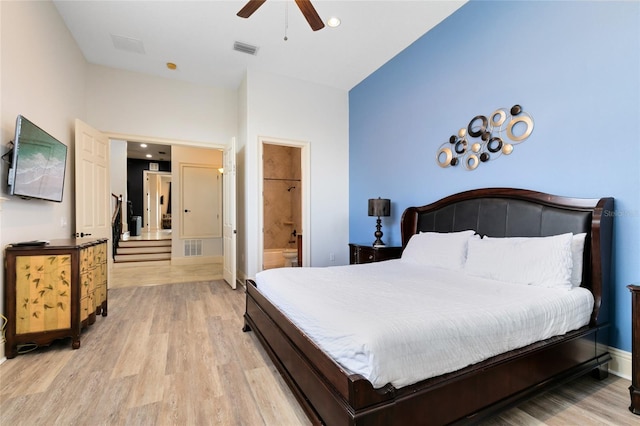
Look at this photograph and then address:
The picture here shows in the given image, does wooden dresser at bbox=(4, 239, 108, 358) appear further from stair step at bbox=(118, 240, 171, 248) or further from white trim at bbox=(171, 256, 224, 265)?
stair step at bbox=(118, 240, 171, 248)

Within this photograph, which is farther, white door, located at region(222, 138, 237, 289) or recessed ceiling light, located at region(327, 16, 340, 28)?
white door, located at region(222, 138, 237, 289)

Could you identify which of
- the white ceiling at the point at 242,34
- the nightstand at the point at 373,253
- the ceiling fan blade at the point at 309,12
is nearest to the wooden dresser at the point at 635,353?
the nightstand at the point at 373,253

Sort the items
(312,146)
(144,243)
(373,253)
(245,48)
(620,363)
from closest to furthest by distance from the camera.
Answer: (620,363)
(373,253)
(245,48)
(312,146)
(144,243)

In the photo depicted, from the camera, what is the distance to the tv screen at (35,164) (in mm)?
2291

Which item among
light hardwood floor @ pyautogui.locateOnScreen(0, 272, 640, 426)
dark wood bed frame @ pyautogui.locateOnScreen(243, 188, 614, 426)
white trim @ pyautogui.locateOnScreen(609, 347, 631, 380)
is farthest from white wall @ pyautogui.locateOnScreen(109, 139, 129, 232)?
white trim @ pyautogui.locateOnScreen(609, 347, 631, 380)

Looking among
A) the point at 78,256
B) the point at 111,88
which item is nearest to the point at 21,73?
the point at 78,256

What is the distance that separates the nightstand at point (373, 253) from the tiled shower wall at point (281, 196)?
3.15 meters

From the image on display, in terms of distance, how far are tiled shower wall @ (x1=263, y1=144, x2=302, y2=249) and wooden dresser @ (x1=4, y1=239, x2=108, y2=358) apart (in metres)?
4.66

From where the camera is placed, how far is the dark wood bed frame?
1.25 metres

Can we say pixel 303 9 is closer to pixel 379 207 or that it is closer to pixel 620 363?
pixel 379 207

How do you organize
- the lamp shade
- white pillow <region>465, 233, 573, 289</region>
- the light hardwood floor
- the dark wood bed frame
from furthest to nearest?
the lamp shade → white pillow <region>465, 233, 573, 289</region> → the light hardwood floor → the dark wood bed frame

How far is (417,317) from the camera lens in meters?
1.44

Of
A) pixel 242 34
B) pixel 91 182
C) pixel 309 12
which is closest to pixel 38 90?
pixel 91 182

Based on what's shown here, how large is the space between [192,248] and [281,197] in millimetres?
2463
